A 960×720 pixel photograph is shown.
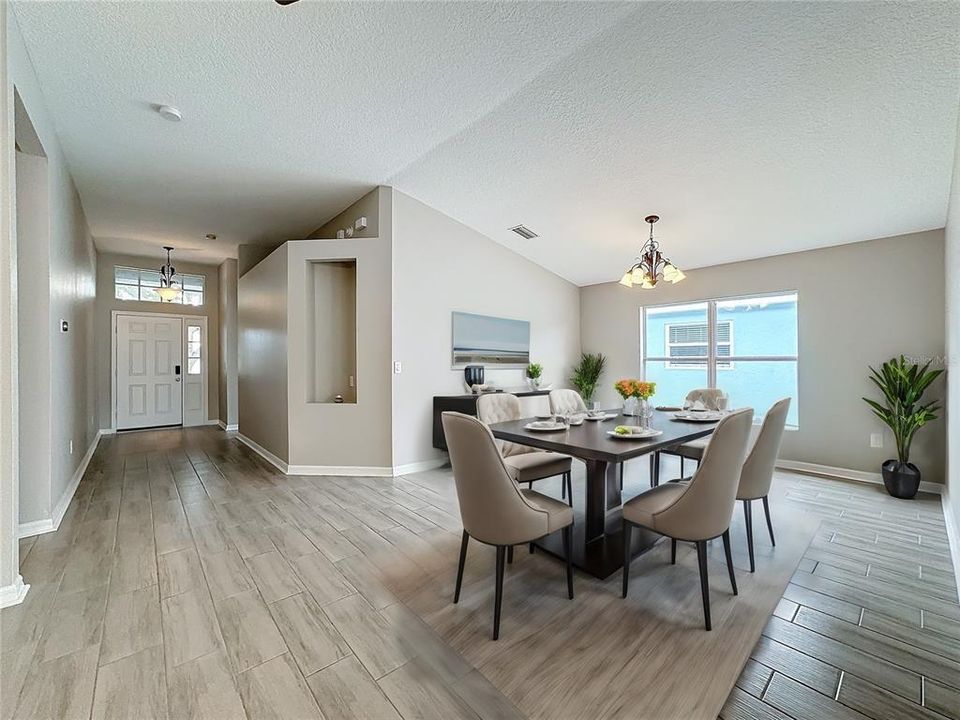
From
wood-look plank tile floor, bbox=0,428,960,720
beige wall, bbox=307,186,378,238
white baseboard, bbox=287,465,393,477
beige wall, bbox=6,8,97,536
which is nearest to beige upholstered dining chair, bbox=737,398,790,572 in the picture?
wood-look plank tile floor, bbox=0,428,960,720

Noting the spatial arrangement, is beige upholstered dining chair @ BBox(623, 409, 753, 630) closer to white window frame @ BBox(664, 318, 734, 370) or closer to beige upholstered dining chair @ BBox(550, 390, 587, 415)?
beige upholstered dining chair @ BBox(550, 390, 587, 415)

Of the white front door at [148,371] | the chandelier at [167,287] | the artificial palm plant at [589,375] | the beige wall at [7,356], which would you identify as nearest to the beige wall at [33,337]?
the beige wall at [7,356]

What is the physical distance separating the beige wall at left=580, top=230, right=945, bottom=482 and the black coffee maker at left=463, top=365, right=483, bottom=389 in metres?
3.33

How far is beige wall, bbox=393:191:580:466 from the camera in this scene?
431 centimetres

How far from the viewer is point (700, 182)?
3480mm

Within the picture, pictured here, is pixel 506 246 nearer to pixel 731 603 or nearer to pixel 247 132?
pixel 247 132

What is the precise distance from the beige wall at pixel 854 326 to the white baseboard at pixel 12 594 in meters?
6.29

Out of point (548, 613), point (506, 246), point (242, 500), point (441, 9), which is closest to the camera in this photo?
point (548, 613)

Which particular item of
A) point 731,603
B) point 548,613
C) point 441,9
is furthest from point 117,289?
point 731,603

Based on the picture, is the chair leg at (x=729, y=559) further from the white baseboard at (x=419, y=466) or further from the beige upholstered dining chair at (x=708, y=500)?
the white baseboard at (x=419, y=466)

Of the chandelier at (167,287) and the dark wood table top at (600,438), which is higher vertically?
the chandelier at (167,287)

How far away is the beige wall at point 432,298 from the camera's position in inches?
170

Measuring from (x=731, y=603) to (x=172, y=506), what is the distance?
397cm

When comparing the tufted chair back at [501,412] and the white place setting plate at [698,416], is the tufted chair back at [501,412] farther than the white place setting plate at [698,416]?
Yes
